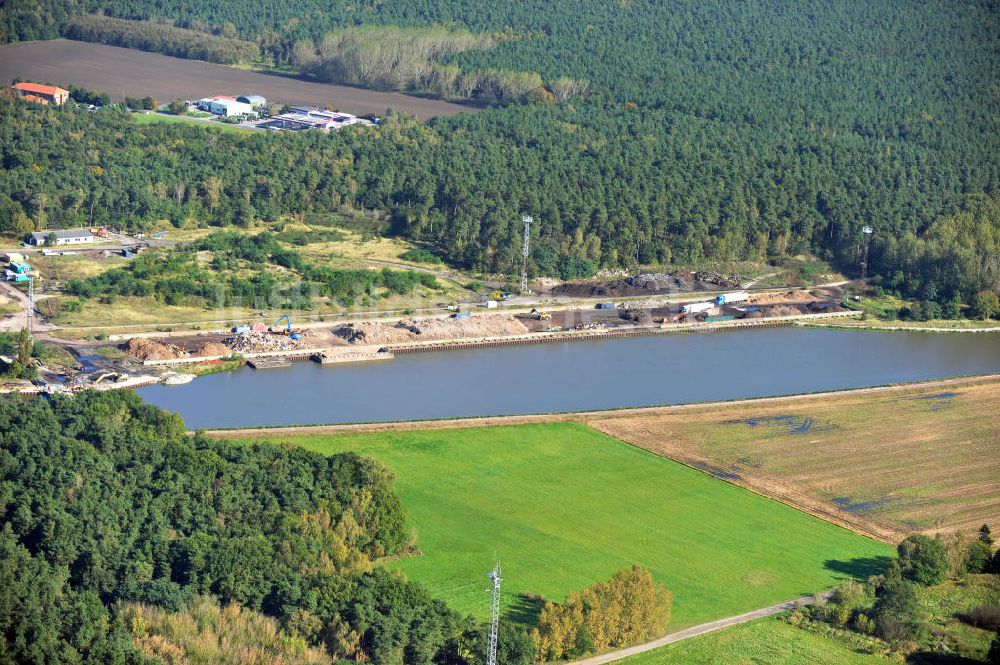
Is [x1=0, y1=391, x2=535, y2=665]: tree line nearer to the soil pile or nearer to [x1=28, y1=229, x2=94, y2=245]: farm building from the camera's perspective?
the soil pile

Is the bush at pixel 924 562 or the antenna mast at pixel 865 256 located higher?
the antenna mast at pixel 865 256

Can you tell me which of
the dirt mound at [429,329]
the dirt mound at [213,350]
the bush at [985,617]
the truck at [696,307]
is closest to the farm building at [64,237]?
the dirt mound at [213,350]

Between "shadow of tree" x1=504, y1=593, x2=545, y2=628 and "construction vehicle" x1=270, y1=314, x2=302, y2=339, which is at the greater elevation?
"construction vehicle" x1=270, y1=314, x2=302, y2=339

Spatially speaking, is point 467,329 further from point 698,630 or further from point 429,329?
point 698,630

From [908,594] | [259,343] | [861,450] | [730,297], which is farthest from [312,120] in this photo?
[908,594]

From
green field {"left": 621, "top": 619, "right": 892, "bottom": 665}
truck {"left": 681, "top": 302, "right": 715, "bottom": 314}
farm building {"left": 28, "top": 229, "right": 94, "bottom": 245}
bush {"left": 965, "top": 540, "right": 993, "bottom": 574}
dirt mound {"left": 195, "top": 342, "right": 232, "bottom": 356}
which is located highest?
truck {"left": 681, "top": 302, "right": 715, "bottom": 314}

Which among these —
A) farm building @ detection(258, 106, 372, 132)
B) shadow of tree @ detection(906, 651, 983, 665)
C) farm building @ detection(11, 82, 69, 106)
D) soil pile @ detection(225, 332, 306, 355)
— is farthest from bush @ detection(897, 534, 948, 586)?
farm building @ detection(11, 82, 69, 106)

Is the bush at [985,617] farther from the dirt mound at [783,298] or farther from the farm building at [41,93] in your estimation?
the farm building at [41,93]
